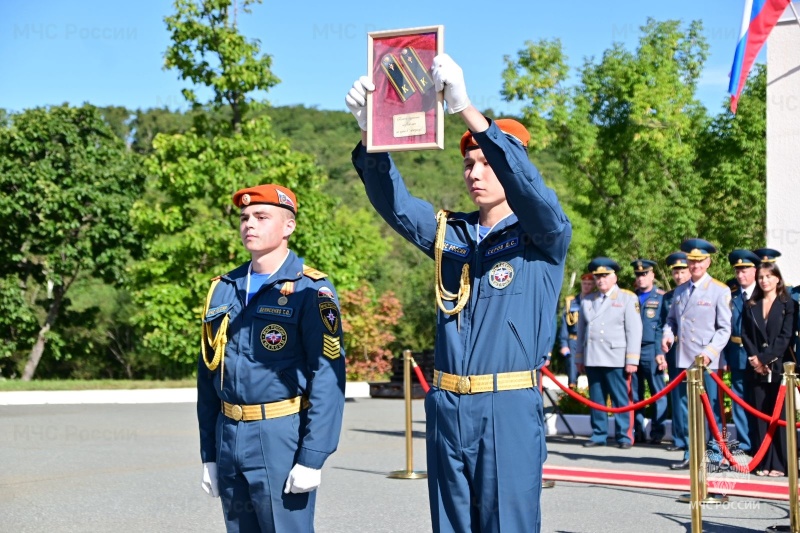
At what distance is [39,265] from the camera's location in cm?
2948

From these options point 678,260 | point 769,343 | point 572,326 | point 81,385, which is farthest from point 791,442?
point 81,385

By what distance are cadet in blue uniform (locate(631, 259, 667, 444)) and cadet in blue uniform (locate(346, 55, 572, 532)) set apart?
901cm

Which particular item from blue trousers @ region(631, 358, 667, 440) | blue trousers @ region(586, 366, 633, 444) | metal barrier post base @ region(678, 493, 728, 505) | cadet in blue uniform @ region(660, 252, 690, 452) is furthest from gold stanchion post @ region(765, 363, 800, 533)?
blue trousers @ region(631, 358, 667, 440)

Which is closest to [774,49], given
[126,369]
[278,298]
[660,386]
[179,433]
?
[660,386]

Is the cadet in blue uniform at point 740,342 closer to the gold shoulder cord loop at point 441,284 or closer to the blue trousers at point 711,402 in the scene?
the blue trousers at point 711,402

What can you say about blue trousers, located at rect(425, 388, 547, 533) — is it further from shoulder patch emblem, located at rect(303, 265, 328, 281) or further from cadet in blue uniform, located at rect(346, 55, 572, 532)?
shoulder patch emblem, located at rect(303, 265, 328, 281)

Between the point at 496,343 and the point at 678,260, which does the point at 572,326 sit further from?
the point at 496,343

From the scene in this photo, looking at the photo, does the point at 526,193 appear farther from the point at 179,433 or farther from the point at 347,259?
the point at 347,259

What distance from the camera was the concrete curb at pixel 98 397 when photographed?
18641 mm

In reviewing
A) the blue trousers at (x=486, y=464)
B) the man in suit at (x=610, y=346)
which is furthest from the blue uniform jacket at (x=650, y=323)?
the blue trousers at (x=486, y=464)

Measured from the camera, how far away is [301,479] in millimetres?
4195

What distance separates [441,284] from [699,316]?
23.0 feet

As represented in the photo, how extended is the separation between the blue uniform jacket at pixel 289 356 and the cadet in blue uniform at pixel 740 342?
6.58 m

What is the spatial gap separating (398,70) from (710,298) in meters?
7.43
